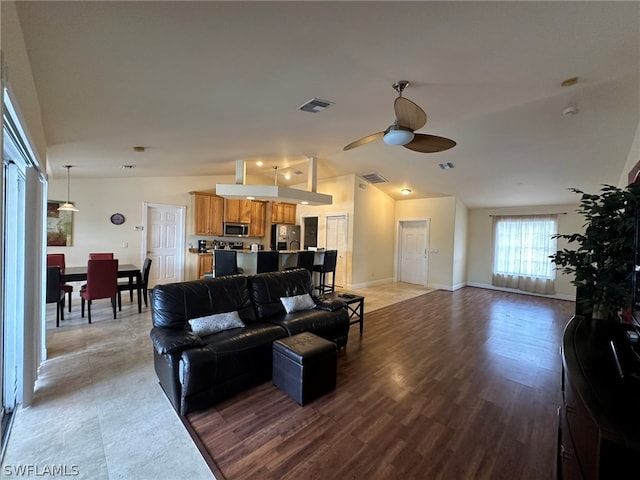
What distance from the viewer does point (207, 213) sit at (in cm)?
726

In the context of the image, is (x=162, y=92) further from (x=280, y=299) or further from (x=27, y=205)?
(x=280, y=299)

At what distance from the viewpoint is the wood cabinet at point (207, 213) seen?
7.07 meters

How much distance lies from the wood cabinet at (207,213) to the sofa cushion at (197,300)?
14.6 feet

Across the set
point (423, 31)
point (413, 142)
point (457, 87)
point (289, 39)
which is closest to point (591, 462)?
point (423, 31)

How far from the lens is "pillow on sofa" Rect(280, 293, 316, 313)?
338 cm

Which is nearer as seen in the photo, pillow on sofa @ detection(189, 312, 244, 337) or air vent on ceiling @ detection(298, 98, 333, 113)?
pillow on sofa @ detection(189, 312, 244, 337)

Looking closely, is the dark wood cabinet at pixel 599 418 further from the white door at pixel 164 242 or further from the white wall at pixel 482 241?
the white door at pixel 164 242

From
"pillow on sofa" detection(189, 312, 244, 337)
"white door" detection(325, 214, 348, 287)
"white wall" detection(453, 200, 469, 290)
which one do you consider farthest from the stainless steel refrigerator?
"pillow on sofa" detection(189, 312, 244, 337)

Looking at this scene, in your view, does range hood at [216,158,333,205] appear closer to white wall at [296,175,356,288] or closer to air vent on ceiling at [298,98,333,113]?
white wall at [296,175,356,288]

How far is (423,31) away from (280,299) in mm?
2900

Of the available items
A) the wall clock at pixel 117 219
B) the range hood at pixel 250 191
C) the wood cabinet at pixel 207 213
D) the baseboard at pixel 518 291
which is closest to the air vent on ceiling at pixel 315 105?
the range hood at pixel 250 191

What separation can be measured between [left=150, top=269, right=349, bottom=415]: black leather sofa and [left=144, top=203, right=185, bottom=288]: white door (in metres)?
4.50

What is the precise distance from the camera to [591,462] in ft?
2.97

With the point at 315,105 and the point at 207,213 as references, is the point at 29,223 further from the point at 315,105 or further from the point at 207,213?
the point at 207,213
